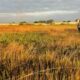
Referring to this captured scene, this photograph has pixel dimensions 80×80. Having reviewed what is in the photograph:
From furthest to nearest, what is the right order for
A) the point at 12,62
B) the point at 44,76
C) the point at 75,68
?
the point at 12,62 < the point at 75,68 < the point at 44,76

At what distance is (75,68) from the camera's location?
4.91m

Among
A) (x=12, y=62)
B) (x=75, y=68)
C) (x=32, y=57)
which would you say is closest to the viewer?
(x=75, y=68)

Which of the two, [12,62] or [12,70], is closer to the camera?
[12,70]

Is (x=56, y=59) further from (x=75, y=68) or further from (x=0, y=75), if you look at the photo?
(x=0, y=75)

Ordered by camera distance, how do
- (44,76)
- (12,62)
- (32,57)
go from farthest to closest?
(32,57)
(12,62)
(44,76)

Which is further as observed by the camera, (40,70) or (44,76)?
(40,70)

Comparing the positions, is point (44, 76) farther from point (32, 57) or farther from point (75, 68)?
point (32, 57)

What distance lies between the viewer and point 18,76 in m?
4.61

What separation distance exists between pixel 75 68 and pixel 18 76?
86 cm

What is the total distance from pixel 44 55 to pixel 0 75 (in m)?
1.47

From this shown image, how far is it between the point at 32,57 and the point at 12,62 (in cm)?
59

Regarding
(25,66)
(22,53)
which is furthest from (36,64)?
(22,53)

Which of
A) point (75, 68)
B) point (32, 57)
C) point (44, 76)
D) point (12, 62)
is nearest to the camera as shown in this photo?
point (44, 76)

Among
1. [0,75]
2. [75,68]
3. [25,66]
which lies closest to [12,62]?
[25,66]
